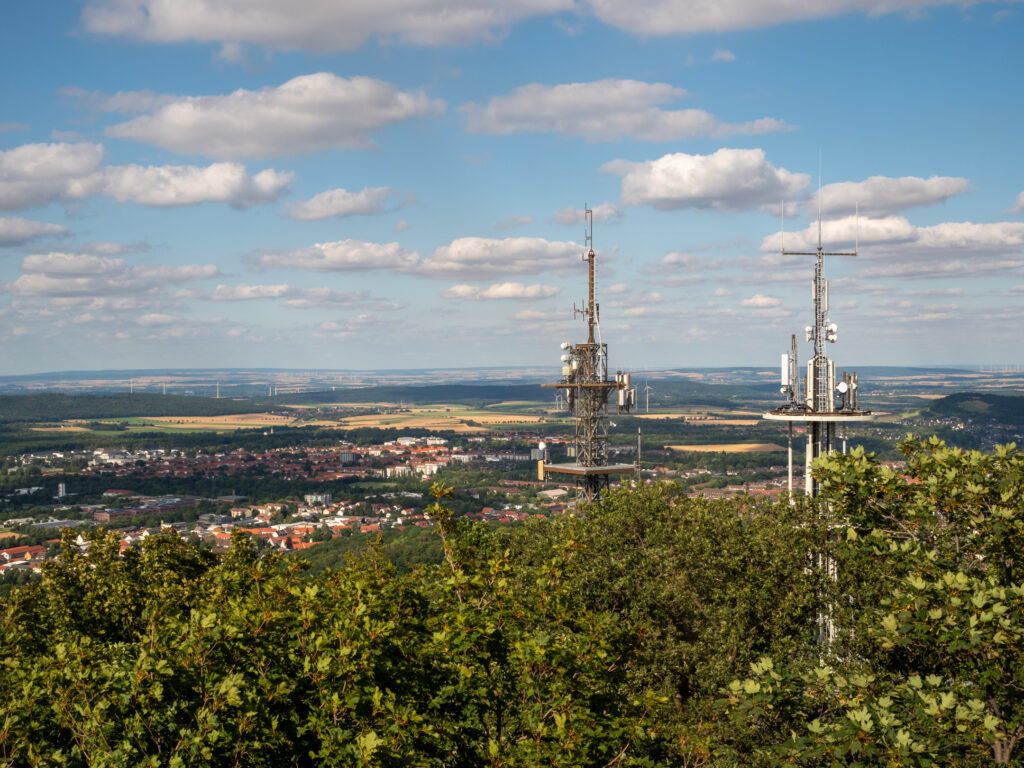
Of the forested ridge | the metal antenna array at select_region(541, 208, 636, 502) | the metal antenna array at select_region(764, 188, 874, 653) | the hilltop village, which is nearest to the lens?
the forested ridge

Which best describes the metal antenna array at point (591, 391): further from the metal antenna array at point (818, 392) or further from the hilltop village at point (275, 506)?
the hilltop village at point (275, 506)

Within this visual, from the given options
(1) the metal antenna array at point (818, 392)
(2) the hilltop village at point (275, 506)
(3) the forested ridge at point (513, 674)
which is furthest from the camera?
(2) the hilltop village at point (275, 506)

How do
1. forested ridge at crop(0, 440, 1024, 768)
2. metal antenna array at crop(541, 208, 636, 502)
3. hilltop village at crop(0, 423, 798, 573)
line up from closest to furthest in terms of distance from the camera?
forested ridge at crop(0, 440, 1024, 768), metal antenna array at crop(541, 208, 636, 502), hilltop village at crop(0, 423, 798, 573)

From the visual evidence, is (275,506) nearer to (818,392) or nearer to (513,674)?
(818,392)

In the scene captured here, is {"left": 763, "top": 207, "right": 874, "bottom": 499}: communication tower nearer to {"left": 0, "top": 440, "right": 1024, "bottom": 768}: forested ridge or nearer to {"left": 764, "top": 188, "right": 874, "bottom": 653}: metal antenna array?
{"left": 764, "top": 188, "right": 874, "bottom": 653}: metal antenna array

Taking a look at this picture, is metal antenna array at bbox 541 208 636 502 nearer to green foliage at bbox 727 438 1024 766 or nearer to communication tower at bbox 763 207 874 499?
communication tower at bbox 763 207 874 499

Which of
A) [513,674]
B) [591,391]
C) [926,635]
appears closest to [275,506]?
[591,391]

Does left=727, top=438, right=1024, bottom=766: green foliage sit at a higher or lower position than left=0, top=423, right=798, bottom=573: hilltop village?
higher

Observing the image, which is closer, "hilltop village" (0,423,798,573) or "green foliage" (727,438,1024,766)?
"green foliage" (727,438,1024,766)

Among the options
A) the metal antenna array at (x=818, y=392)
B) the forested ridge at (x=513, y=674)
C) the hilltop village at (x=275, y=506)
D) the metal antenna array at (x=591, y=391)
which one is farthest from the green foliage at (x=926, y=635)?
the hilltop village at (x=275, y=506)

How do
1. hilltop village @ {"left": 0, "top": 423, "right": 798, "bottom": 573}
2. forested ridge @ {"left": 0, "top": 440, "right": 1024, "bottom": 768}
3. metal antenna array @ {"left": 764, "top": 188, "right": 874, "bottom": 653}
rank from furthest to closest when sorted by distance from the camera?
hilltop village @ {"left": 0, "top": 423, "right": 798, "bottom": 573}, metal antenna array @ {"left": 764, "top": 188, "right": 874, "bottom": 653}, forested ridge @ {"left": 0, "top": 440, "right": 1024, "bottom": 768}

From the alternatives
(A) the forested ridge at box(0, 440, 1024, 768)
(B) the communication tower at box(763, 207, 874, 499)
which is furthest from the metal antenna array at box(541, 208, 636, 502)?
(A) the forested ridge at box(0, 440, 1024, 768)

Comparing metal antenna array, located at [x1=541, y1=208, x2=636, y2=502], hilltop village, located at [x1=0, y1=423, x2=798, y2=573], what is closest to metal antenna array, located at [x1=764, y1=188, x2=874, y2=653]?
metal antenna array, located at [x1=541, y1=208, x2=636, y2=502]

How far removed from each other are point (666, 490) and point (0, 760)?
32.4 meters
